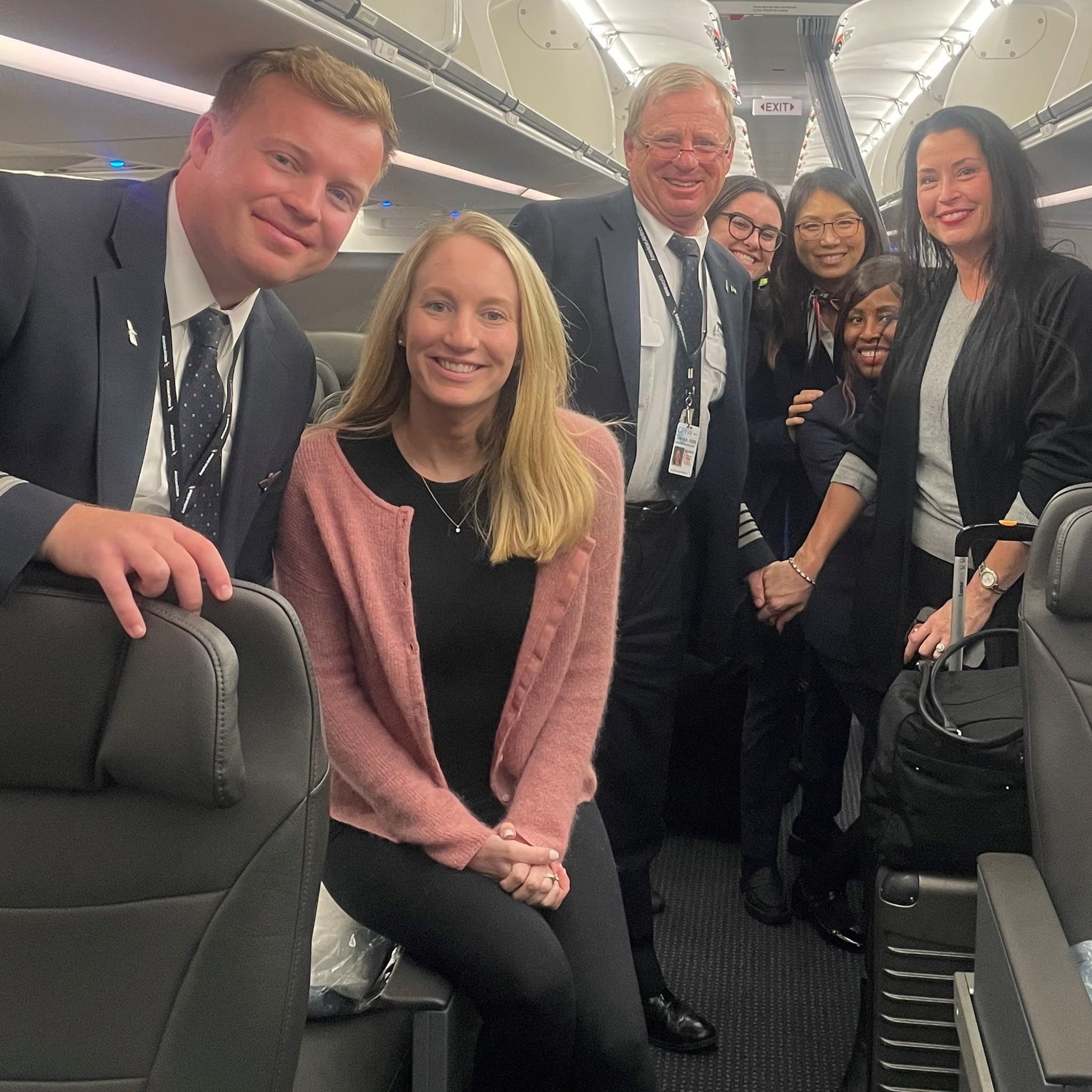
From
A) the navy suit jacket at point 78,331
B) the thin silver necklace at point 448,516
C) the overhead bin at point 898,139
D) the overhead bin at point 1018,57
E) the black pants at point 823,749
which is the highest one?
the overhead bin at point 898,139

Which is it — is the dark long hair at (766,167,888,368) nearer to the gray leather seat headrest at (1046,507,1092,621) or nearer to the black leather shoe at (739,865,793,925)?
the black leather shoe at (739,865,793,925)

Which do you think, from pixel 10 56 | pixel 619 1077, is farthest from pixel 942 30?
pixel 619 1077

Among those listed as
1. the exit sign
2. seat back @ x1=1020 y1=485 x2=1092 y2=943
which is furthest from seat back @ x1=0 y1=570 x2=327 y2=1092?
the exit sign

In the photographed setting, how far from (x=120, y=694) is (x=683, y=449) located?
5.16 ft

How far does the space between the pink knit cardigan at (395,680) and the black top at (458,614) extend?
0.09 ft

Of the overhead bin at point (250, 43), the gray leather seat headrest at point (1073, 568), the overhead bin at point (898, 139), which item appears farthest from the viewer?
the overhead bin at point (898, 139)

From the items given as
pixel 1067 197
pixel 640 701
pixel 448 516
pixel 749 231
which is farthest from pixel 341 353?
pixel 1067 197

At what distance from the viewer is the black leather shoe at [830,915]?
2.71 m

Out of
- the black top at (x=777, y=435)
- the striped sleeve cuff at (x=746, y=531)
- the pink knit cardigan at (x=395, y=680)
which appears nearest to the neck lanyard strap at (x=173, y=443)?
the pink knit cardigan at (x=395, y=680)

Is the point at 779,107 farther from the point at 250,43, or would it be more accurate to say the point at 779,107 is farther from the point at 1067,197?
the point at 250,43

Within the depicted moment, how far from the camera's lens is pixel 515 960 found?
1.49 metres

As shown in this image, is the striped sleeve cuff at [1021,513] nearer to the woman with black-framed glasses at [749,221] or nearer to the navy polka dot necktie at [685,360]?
the navy polka dot necktie at [685,360]

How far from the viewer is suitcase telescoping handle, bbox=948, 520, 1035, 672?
176cm

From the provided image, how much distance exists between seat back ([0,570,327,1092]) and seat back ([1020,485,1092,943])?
107 cm
